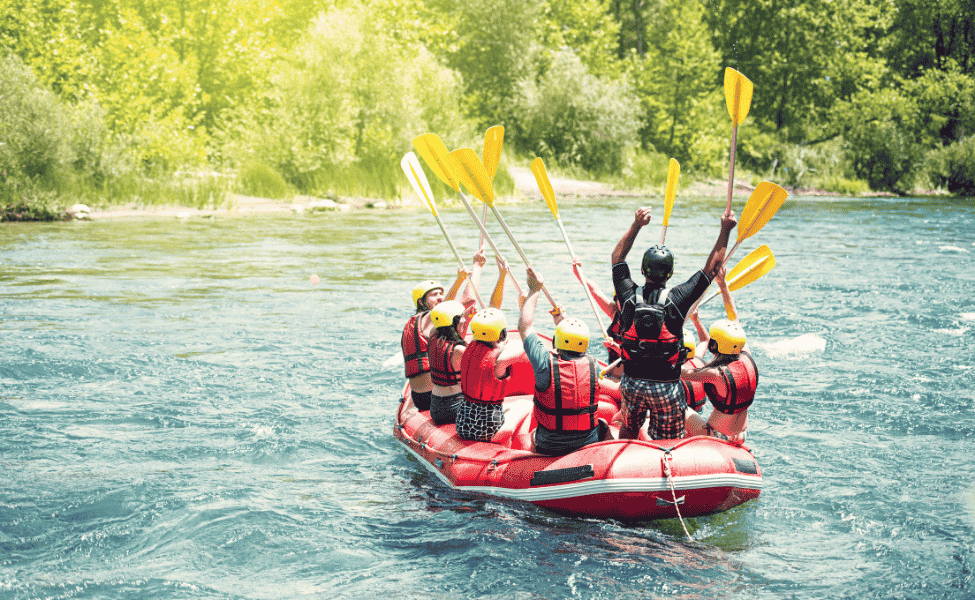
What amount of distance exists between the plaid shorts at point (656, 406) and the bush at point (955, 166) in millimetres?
31504

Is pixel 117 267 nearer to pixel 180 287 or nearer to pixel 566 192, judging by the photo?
pixel 180 287

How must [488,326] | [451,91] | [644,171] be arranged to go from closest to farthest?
[488,326] < [451,91] < [644,171]

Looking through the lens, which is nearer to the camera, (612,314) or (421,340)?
(612,314)

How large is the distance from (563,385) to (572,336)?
318 millimetres

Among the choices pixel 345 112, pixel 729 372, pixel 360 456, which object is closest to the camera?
pixel 729 372

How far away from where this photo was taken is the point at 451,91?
28.5 m

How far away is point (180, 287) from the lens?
13.7 m

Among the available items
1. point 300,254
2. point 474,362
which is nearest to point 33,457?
point 474,362

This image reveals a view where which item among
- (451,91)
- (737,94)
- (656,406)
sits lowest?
(656,406)

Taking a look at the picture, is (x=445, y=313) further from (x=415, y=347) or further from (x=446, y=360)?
(x=415, y=347)

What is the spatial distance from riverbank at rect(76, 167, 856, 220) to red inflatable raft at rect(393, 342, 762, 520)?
17203 millimetres

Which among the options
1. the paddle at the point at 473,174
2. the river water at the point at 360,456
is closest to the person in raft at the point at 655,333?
the river water at the point at 360,456

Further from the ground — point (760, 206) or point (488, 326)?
point (760, 206)

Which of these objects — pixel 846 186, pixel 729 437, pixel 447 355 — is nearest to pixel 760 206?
pixel 729 437
